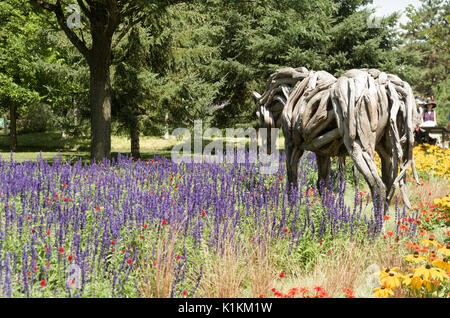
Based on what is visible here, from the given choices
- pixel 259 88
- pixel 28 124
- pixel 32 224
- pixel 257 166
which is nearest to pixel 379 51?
pixel 259 88

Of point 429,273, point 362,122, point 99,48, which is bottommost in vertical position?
point 429,273

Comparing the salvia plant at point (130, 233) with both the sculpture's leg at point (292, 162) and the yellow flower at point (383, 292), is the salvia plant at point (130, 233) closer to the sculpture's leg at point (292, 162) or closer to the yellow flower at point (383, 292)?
the sculpture's leg at point (292, 162)

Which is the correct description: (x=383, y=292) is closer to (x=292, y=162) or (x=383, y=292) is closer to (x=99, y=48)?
(x=292, y=162)

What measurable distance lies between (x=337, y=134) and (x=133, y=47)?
13.1 m

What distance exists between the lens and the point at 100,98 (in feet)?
36.8

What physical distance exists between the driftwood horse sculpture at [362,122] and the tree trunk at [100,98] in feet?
21.1

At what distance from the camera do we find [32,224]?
4359 millimetres

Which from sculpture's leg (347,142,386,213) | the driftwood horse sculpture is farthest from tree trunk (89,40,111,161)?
sculpture's leg (347,142,386,213)

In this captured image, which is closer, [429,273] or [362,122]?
[429,273]

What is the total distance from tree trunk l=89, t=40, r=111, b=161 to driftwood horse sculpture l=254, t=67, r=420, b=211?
644cm

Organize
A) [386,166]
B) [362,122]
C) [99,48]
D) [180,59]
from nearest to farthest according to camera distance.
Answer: [362,122]
[386,166]
[99,48]
[180,59]

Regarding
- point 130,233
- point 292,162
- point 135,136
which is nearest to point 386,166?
point 292,162

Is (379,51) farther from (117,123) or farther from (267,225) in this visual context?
(267,225)

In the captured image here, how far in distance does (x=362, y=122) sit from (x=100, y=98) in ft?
26.1
